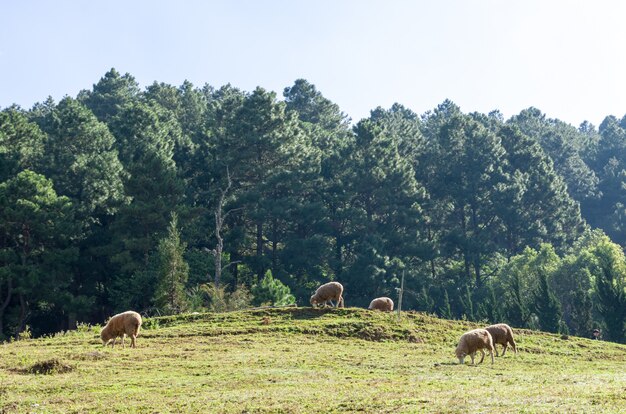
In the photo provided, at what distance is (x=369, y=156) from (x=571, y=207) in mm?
29658

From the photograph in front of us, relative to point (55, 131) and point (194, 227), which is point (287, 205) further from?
point (55, 131)

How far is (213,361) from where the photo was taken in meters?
29.6

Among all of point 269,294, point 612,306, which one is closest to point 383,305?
point 269,294

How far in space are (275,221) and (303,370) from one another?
53.2m

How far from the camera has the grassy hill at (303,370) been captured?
2100cm

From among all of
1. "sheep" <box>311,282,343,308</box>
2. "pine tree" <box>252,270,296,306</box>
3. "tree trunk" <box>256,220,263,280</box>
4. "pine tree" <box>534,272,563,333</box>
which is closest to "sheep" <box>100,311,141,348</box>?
"sheep" <box>311,282,343,308</box>

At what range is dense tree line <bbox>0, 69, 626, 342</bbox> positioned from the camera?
63.6m

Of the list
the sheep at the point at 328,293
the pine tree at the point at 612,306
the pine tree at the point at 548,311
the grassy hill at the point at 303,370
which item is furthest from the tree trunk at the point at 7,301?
the pine tree at the point at 612,306

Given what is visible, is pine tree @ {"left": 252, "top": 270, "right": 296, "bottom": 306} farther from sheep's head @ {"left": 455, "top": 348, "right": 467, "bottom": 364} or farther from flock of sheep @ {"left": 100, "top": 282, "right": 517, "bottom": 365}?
sheep's head @ {"left": 455, "top": 348, "right": 467, "bottom": 364}

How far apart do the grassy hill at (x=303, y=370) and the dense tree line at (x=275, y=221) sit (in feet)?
56.4

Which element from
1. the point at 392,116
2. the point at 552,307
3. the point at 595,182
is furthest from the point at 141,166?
the point at 595,182

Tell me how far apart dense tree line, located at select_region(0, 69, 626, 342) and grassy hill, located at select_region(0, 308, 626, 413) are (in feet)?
56.4

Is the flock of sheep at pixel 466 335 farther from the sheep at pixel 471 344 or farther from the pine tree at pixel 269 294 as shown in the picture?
the pine tree at pixel 269 294

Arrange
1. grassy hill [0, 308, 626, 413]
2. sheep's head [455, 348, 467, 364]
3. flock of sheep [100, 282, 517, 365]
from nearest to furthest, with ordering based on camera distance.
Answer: grassy hill [0, 308, 626, 413] → sheep's head [455, 348, 467, 364] → flock of sheep [100, 282, 517, 365]
